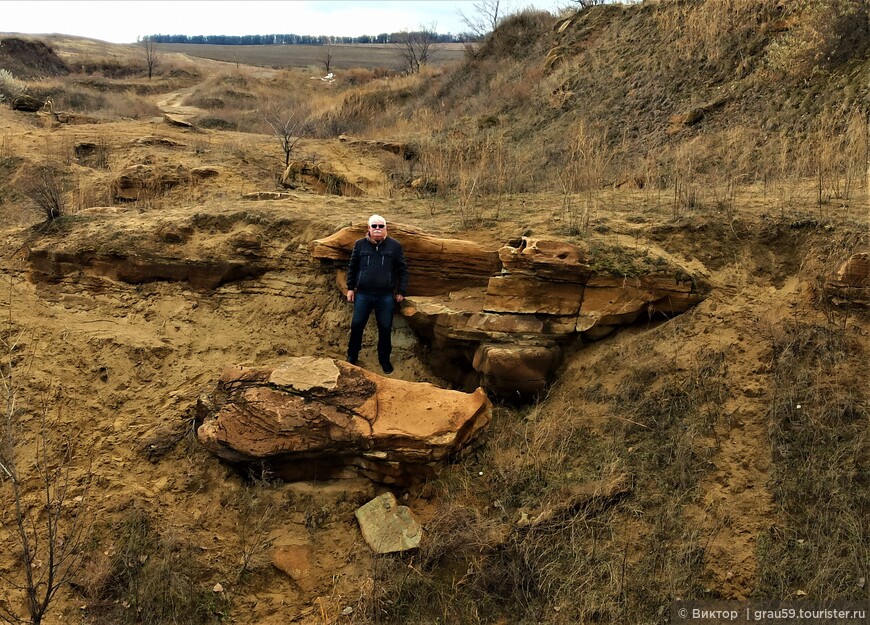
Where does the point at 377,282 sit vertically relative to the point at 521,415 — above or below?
above

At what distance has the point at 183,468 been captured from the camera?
511 cm

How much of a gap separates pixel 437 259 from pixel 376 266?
667 millimetres

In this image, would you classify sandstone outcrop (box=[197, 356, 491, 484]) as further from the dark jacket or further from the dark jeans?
the dark jacket

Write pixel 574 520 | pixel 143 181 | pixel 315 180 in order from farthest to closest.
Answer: pixel 315 180, pixel 143 181, pixel 574 520

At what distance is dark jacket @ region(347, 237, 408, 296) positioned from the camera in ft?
18.1

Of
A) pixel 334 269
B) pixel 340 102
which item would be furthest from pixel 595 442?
pixel 340 102

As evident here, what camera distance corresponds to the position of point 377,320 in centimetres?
575

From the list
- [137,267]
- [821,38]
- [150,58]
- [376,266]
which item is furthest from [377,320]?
[150,58]

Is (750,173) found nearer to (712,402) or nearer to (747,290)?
(747,290)

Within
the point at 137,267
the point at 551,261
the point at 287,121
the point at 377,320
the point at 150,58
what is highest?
the point at 150,58

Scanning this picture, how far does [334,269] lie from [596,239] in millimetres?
2680

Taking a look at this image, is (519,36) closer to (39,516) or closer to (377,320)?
(377,320)

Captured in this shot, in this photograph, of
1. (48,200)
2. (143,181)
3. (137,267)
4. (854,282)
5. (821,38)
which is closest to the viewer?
(854,282)

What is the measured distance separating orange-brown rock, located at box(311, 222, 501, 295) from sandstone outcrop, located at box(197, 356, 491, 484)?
1211mm
